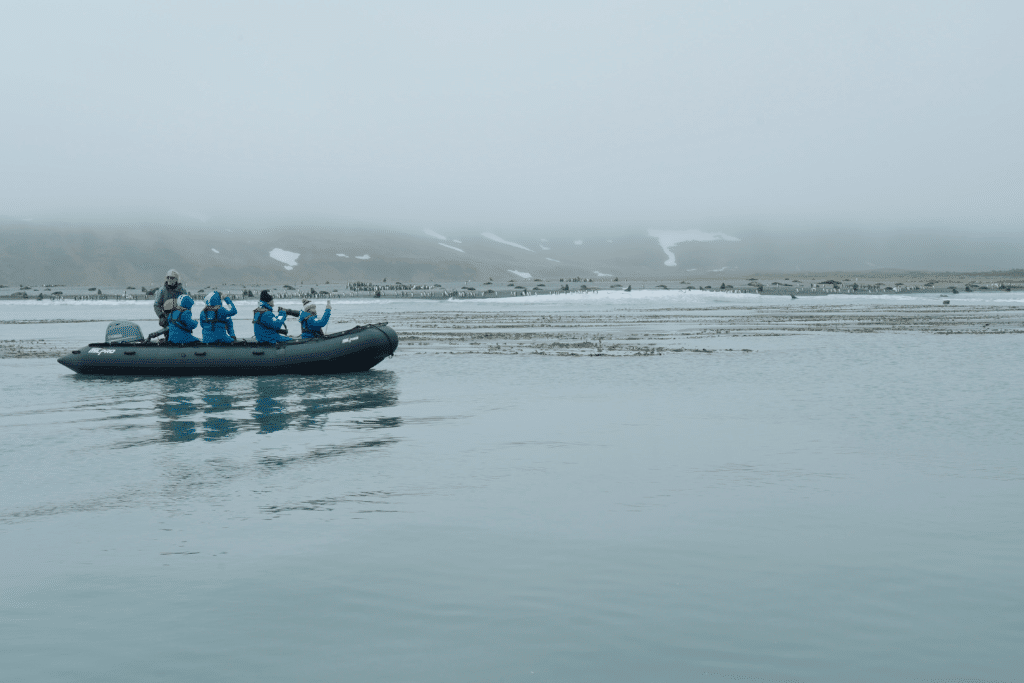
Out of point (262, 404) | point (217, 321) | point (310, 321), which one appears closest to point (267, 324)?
point (310, 321)

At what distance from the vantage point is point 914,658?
20.9 feet

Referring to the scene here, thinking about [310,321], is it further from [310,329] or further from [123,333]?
[123,333]

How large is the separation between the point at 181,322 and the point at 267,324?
2.18 metres

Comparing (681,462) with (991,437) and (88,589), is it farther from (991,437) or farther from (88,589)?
(88,589)

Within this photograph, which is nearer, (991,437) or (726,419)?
(991,437)

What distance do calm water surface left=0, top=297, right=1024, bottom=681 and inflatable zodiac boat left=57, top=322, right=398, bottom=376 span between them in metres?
5.16

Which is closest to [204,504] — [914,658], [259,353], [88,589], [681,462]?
[88,589]

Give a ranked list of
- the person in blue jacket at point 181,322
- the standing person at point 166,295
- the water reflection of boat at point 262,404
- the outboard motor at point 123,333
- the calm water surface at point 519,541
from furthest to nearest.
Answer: the outboard motor at point 123,333 → the person in blue jacket at point 181,322 → the standing person at point 166,295 → the water reflection of boat at point 262,404 → the calm water surface at point 519,541

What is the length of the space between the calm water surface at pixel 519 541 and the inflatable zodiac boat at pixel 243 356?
5.16 metres

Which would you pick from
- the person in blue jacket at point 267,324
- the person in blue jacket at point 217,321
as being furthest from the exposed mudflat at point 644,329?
the person in blue jacket at point 217,321

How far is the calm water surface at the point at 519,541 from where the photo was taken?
6555 mm

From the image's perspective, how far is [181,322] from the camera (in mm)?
24812

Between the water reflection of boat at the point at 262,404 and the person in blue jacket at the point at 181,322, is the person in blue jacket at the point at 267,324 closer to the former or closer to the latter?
the water reflection of boat at the point at 262,404

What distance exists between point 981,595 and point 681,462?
554 centimetres
